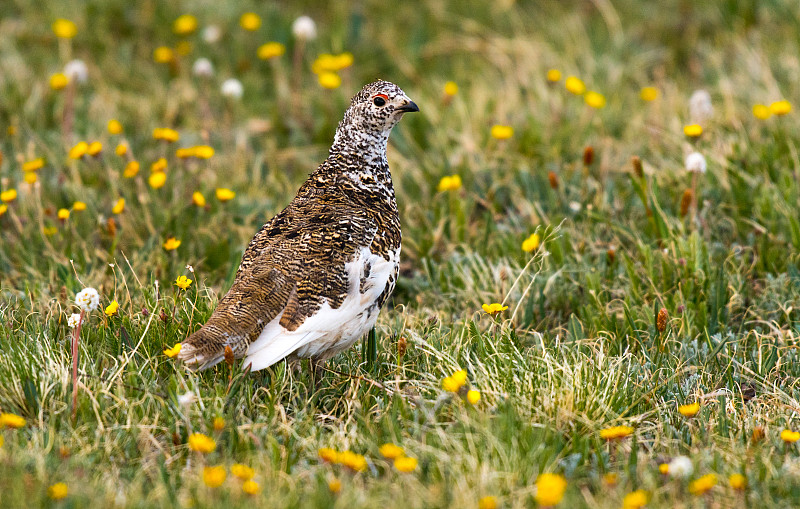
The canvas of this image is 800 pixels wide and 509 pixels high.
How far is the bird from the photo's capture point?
11.1ft

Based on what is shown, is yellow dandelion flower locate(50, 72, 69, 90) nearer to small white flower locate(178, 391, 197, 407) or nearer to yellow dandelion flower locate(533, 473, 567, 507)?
small white flower locate(178, 391, 197, 407)

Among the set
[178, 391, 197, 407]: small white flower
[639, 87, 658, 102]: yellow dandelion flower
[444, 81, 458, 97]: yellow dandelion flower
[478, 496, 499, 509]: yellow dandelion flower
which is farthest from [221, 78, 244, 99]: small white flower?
[478, 496, 499, 509]: yellow dandelion flower

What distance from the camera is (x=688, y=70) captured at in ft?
24.4

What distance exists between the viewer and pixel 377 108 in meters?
4.00

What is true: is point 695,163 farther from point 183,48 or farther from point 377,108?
point 183,48

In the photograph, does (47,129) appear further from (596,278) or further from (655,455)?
(655,455)

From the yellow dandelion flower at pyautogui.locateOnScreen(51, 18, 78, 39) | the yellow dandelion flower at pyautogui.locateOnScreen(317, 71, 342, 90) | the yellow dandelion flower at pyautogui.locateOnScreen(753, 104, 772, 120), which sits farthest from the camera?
the yellow dandelion flower at pyautogui.locateOnScreen(51, 18, 78, 39)

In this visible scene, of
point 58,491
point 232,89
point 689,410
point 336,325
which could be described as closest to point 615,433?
point 689,410

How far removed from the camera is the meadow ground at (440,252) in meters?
3.07

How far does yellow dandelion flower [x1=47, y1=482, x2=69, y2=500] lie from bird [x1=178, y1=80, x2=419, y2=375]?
63cm

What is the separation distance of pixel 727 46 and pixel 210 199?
437 cm

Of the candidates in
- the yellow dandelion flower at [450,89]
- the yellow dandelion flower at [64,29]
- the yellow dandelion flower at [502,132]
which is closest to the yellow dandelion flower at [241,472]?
the yellow dandelion flower at [502,132]

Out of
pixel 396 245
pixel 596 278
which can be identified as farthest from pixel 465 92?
pixel 396 245

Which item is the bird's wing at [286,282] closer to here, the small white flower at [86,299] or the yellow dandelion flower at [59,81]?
the small white flower at [86,299]
